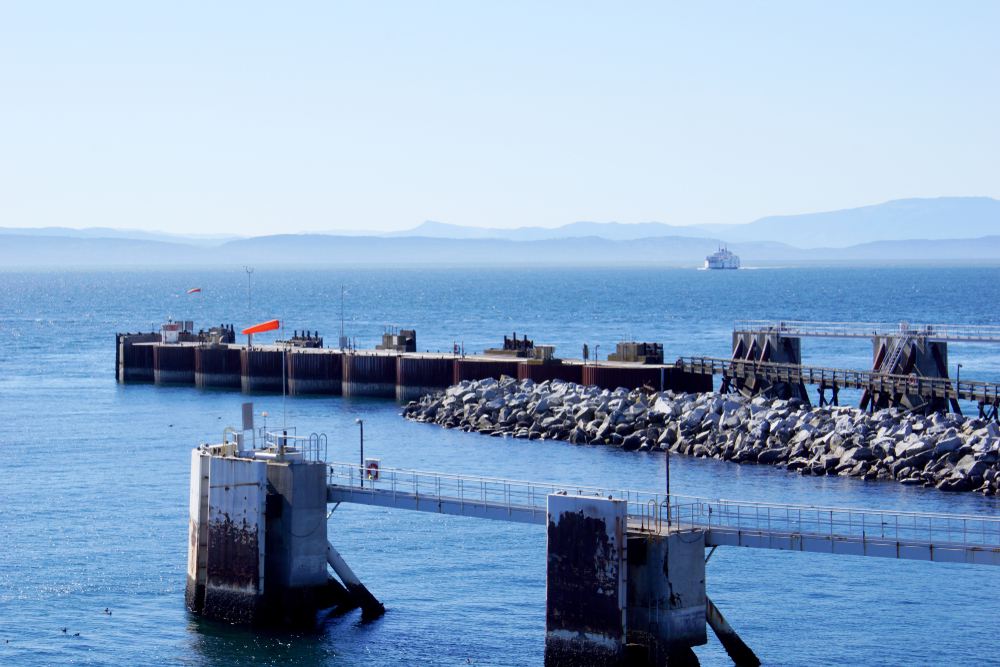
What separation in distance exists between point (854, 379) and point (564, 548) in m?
40.0

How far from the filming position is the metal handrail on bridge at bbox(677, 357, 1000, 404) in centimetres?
6044

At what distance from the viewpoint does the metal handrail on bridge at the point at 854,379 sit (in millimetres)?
60438

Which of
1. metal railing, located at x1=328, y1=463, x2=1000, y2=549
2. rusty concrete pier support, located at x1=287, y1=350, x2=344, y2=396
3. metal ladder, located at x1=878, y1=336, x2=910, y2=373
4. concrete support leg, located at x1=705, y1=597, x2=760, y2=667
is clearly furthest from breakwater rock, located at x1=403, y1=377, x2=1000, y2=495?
concrete support leg, located at x1=705, y1=597, x2=760, y2=667

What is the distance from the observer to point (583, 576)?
30.4 m

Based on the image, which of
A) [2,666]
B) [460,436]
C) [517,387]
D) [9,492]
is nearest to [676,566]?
[2,666]

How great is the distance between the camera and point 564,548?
3069 cm

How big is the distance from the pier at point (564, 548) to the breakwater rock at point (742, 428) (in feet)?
36.3

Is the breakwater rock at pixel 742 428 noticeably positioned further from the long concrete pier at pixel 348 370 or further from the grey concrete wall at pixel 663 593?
the grey concrete wall at pixel 663 593

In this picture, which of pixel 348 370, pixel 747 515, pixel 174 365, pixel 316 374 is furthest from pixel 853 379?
pixel 174 365

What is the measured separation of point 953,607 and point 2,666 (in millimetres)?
25828

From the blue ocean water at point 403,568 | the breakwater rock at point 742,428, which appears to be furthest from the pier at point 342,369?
the blue ocean water at point 403,568

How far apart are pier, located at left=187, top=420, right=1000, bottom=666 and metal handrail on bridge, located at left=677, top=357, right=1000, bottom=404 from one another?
63.8 feet

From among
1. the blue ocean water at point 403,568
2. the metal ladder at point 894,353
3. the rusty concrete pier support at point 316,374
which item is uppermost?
the metal ladder at point 894,353

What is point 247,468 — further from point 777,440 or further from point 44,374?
point 44,374
